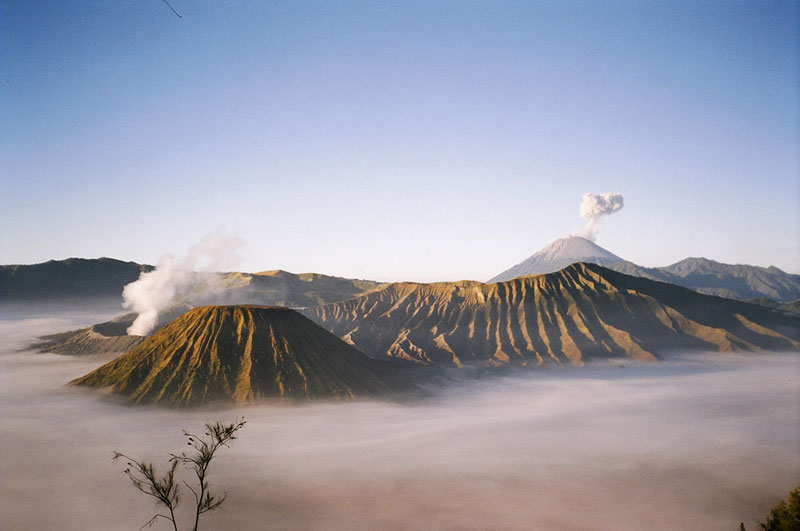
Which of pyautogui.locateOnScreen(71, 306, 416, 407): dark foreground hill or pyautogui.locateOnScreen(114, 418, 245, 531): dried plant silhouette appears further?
pyautogui.locateOnScreen(71, 306, 416, 407): dark foreground hill

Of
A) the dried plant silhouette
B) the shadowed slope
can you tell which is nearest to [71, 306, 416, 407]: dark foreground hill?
the dried plant silhouette

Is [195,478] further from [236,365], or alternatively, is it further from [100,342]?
[100,342]

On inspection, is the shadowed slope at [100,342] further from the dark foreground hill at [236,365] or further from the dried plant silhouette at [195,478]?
the dried plant silhouette at [195,478]

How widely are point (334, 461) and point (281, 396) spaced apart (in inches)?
1178

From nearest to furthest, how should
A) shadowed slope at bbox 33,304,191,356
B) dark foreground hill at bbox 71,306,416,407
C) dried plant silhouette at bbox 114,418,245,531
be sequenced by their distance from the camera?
dried plant silhouette at bbox 114,418,245,531 < dark foreground hill at bbox 71,306,416,407 < shadowed slope at bbox 33,304,191,356

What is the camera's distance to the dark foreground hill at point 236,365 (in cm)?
11825

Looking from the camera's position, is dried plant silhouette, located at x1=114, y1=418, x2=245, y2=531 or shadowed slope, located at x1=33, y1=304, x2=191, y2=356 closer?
dried plant silhouette, located at x1=114, y1=418, x2=245, y2=531

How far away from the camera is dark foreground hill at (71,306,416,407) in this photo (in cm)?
11825

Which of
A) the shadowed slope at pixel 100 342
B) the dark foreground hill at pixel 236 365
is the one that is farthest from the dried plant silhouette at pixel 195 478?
the shadowed slope at pixel 100 342

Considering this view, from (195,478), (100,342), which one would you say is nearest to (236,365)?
(195,478)

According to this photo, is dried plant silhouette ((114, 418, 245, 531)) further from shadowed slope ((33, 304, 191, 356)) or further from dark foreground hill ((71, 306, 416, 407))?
shadowed slope ((33, 304, 191, 356))

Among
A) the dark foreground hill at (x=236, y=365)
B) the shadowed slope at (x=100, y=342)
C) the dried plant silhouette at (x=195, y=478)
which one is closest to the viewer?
the dried plant silhouette at (x=195, y=478)

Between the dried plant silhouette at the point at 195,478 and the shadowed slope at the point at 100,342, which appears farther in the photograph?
the shadowed slope at the point at 100,342

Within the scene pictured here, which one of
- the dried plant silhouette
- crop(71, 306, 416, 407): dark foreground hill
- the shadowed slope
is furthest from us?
the shadowed slope
